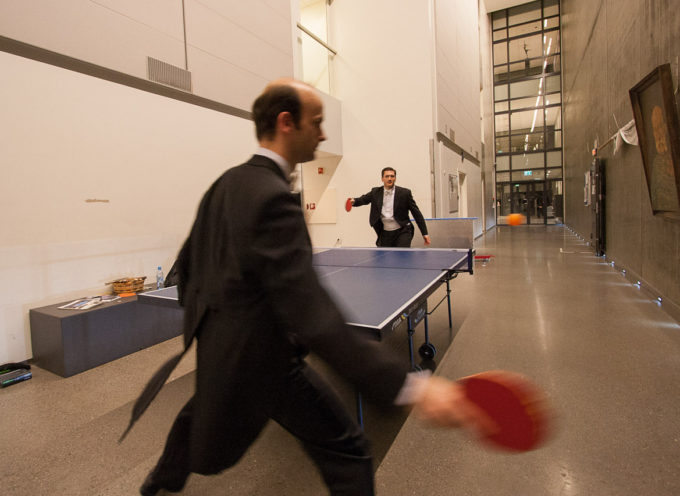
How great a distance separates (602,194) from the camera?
8.18 metres

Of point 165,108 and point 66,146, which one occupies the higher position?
point 165,108

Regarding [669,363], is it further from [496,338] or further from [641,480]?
[641,480]

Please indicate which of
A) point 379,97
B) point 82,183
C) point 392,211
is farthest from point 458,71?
point 82,183

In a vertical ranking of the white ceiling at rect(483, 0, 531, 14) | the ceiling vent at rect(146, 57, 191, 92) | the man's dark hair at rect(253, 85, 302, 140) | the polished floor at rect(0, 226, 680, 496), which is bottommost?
the polished floor at rect(0, 226, 680, 496)

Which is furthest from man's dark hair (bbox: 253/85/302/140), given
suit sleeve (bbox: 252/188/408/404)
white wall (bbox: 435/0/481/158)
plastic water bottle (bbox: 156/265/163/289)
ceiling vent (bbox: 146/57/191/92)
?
white wall (bbox: 435/0/481/158)

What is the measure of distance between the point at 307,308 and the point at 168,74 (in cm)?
453

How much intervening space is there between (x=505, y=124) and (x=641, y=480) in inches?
799

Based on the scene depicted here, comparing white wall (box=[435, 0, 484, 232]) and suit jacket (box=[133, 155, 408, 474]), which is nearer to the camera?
suit jacket (box=[133, 155, 408, 474])

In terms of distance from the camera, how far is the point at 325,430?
3.74 ft

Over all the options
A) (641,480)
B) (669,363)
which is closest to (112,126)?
(641,480)

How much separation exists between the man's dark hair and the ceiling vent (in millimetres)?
3894

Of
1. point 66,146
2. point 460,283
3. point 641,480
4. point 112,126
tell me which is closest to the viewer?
point 641,480

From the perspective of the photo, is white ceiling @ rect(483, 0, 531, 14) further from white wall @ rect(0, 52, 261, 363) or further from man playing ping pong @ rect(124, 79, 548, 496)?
man playing ping pong @ rect(124, 79, 548, 496)

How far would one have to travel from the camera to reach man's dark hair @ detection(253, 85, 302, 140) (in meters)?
0.99
